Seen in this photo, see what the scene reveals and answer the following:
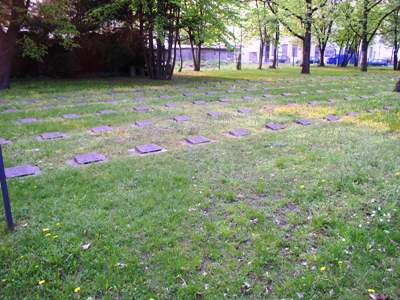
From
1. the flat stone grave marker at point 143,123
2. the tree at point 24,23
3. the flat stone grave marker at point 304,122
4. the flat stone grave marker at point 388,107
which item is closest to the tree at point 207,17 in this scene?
the tree at point 24,23

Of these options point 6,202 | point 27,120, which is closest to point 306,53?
point 27,120

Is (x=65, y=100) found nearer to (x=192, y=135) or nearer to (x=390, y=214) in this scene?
(x=192, y=135)

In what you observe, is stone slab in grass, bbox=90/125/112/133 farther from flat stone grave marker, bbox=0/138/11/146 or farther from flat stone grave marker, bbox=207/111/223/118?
flat stone grave marker, bbox=207/111/223/118

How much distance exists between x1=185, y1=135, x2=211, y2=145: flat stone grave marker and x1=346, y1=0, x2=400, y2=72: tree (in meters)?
18.4

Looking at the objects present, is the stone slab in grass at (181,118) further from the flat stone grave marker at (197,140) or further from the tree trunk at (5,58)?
the tree trunk at (5,58)

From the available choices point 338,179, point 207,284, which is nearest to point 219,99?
point 338,179

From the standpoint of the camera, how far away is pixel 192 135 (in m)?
4.64

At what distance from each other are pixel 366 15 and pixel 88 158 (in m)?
21.1

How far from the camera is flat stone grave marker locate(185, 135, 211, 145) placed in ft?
14.2

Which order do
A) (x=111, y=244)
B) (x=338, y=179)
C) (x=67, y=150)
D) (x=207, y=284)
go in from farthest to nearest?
(x=67, y=150) < (x=338, y=179) < (x=111, y=244) < (x=207, y=284)

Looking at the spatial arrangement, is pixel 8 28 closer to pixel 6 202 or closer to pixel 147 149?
pixel 147 149

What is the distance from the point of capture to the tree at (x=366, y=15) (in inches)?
738

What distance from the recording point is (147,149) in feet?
13.2

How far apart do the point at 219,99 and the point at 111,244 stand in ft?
19.4
